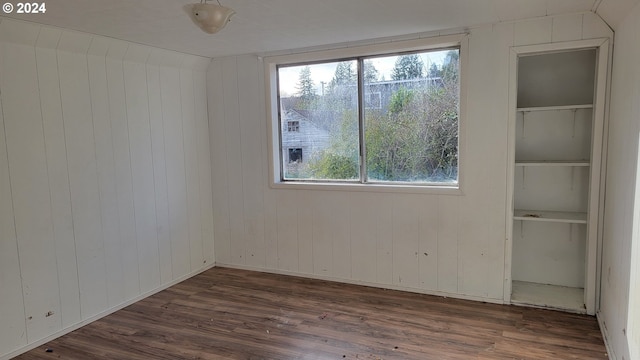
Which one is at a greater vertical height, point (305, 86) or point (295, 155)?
point (305, 86)

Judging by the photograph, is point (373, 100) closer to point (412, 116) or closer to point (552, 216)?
point (412, 116)

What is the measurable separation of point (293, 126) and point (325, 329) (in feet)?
6.98

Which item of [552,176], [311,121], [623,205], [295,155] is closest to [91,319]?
[295,155]

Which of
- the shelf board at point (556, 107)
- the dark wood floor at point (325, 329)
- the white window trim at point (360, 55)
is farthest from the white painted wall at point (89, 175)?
the shelf board at point (556, 107)

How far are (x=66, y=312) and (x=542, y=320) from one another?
3666mm

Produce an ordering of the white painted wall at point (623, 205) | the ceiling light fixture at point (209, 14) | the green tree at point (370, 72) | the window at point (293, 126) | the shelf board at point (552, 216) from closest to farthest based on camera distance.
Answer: the ceiling light fixture at point (209, 14), the white painted wall at point (623, 205), the shelf board at point (552, 216), the green tree at point (370, 72), the window at point (293, 126)

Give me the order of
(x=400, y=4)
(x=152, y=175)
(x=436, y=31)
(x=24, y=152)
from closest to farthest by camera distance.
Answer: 1. (x=400, y=4)
2. (x=24, y=152)
3. (x=436, y=31)
4. (x=152, y=175)

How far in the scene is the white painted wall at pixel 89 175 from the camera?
2861 millimetres

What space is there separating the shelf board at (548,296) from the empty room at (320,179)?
0.08 ft

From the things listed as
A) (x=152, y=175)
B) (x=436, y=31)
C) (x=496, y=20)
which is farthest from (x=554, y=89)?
(x=152, y=175)

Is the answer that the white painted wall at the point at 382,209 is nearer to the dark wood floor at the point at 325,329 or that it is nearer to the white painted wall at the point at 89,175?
the dark wood floor at the point at 325,329

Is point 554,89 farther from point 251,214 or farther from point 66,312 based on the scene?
point 66,312

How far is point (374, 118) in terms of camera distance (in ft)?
13.0

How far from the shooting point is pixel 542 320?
3205 mm
